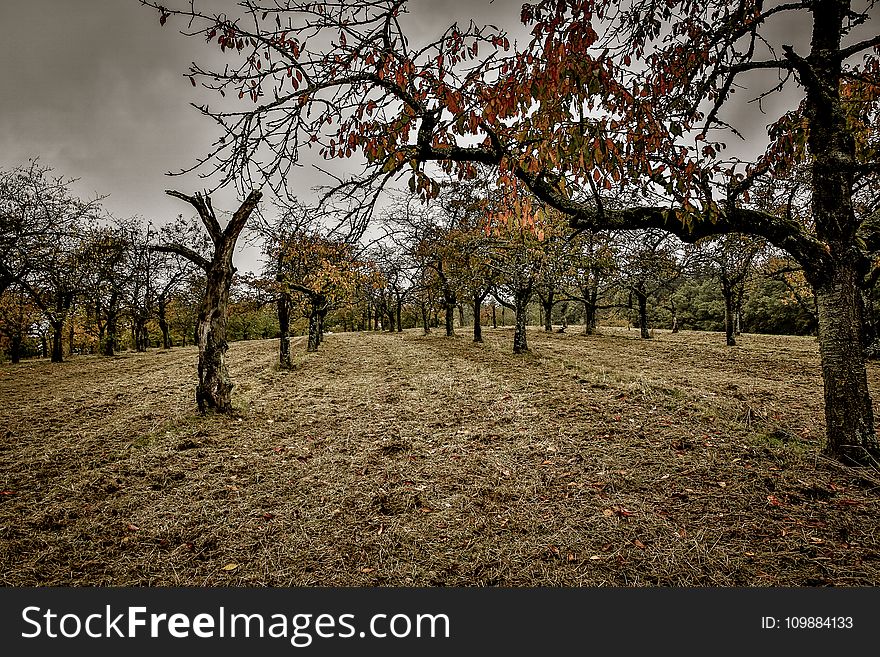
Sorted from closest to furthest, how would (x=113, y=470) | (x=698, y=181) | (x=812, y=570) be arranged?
(x=812, y=570)
(x=698, y=181)
(x=113, y=470)

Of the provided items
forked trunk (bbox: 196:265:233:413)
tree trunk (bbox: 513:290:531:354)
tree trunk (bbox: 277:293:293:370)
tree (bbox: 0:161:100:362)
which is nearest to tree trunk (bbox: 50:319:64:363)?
tree (bbox: 0:161:100:362)

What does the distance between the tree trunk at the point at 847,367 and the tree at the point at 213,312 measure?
943 cm

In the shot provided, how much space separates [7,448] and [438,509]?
7435 millimetres

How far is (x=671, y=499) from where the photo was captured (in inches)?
163

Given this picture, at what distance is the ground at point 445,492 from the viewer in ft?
10.3

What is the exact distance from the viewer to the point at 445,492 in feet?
14.9

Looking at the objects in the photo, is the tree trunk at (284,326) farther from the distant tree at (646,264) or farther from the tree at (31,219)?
the distant tree at (646,264)

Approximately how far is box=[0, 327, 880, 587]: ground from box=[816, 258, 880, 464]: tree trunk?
43 cm

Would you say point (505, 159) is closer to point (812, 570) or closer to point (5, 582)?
point (812, 570)

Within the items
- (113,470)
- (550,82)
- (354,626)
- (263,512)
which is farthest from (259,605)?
(550,82)

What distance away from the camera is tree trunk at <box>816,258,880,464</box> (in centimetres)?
434

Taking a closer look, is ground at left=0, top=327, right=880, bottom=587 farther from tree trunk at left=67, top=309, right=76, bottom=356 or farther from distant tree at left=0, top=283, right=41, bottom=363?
tree trunk at left=67, top=309, right=76, bottom=356

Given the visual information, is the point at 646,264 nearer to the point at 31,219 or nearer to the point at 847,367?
the point at 847,367

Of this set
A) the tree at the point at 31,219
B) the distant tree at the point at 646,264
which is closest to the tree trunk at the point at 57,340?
the tree at the point at 31,219
